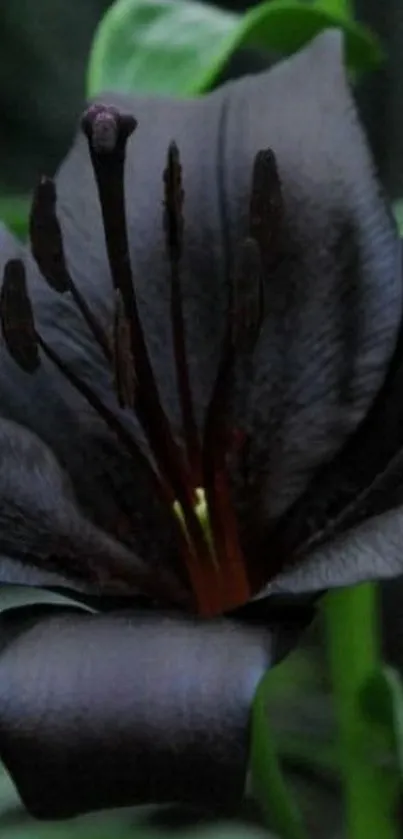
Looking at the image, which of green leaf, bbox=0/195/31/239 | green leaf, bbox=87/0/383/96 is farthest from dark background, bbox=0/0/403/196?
green leaf, bbox=87/0/383/96

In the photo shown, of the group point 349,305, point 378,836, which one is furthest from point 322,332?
point 378,836

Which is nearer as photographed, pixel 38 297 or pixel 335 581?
pixel 335 581

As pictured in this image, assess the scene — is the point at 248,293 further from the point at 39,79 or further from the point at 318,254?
the point at 39,79

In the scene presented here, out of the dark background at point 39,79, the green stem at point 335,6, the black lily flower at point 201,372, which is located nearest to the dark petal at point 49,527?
the black lily flower at point 201,372

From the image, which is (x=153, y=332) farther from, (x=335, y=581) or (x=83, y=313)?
(x=335, y=581)

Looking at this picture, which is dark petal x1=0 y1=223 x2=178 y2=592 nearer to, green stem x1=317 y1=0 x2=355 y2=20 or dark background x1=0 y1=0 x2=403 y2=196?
green stem x1=317 y1=0 x2=355 y2=20

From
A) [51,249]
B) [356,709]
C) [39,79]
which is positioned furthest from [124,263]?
[39,79]

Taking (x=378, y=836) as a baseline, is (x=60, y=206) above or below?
above

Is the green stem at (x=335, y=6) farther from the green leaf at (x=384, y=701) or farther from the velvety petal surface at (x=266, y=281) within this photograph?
the green leaf at (x=384, y=701)
